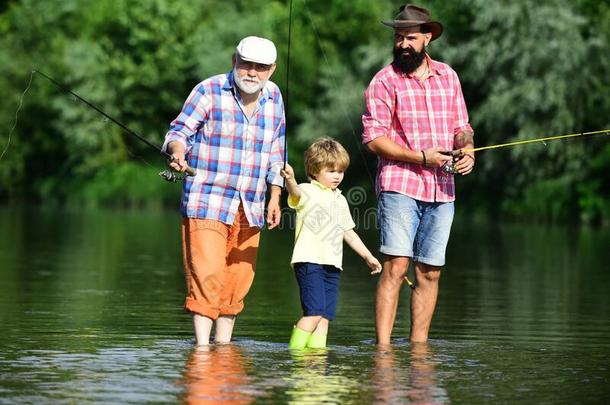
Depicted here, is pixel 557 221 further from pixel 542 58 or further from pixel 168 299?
pixel 168 299

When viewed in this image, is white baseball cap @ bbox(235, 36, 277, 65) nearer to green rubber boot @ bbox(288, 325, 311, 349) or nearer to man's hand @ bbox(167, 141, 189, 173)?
man's hand @ bbox(167, 141, 189, 173)

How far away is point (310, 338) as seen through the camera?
9227 millimetres

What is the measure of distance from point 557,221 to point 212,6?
30.7m

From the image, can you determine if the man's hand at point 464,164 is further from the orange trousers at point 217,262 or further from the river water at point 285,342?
the orange trousers at point 217,262

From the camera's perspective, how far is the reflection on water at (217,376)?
23.0ft

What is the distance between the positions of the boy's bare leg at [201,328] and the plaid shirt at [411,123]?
4.24 feet

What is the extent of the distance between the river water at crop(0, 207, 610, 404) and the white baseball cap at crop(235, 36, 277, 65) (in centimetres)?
160

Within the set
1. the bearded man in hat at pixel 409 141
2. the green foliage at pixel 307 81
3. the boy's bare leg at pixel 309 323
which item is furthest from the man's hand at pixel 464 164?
the green foliage at pixel 307 81

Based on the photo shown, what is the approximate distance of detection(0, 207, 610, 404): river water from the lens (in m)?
7.28

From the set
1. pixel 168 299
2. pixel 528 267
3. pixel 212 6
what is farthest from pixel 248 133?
pixel 212 6

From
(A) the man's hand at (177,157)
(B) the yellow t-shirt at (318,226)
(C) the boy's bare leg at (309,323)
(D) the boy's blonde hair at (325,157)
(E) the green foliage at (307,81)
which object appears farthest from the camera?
(E) the green foliage at (307,81)

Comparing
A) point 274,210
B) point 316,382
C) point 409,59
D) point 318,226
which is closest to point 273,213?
point 274,210

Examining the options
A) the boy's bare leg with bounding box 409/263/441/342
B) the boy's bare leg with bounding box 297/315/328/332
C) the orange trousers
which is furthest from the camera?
the boy's bare leg with bounding box 409/263/441/342

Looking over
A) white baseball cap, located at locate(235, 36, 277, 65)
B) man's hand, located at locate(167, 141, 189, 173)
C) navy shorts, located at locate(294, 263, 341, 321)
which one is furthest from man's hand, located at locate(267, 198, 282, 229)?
white baseball cap, located at locate(235, 36, 277, 65)
